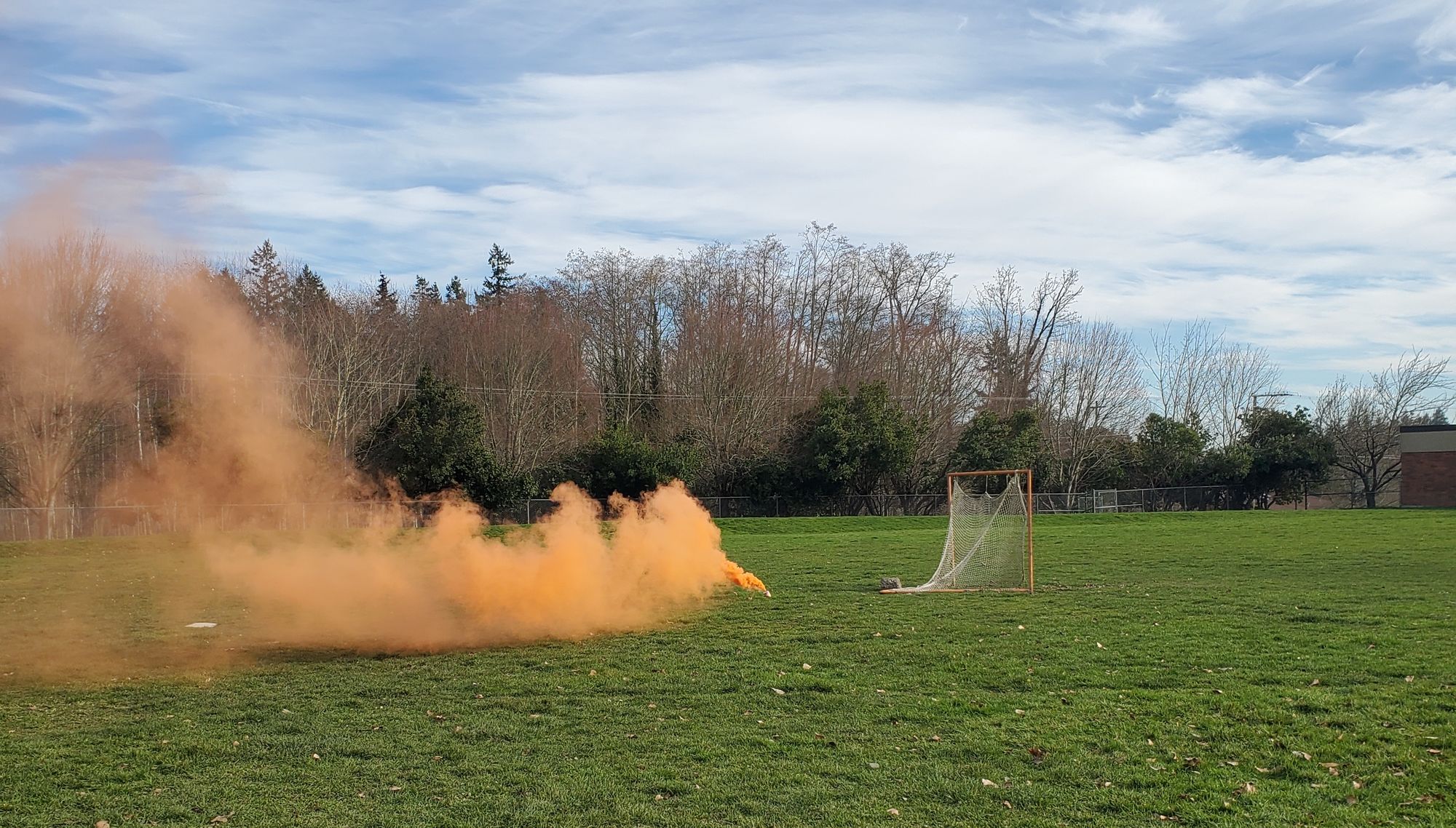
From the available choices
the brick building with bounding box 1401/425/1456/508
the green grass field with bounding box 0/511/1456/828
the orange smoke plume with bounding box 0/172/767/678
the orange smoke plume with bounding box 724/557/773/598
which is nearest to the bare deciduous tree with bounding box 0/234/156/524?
the orange smoke plume with bounding box 0/172/767/678

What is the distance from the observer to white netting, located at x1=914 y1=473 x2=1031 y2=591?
72.2 ft

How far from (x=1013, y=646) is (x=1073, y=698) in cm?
314

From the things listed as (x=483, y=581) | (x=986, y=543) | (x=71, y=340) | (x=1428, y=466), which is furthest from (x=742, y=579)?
(x=1428, y=466)

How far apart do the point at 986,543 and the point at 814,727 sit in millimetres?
14897

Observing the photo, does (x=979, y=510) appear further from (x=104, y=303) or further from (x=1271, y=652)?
(x=104, y=303)

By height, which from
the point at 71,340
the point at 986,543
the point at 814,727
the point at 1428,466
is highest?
the point at 71,340

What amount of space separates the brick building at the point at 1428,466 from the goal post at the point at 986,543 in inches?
1980

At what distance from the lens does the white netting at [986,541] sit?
22.0 metres

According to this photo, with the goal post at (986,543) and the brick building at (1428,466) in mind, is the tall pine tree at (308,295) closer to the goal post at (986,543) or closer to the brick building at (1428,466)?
the goal post at (986,543)

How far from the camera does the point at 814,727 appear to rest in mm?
9609

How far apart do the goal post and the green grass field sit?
4194mm

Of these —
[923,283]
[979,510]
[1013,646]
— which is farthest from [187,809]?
[923,283]

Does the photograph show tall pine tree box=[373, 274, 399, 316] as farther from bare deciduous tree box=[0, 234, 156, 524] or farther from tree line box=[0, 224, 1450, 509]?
bare deciduous tree box=[0, 234, 156, 524]

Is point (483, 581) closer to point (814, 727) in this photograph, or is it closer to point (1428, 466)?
point (814, 727)
